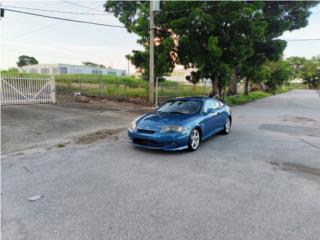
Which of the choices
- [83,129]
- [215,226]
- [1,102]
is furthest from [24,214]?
[1,102]

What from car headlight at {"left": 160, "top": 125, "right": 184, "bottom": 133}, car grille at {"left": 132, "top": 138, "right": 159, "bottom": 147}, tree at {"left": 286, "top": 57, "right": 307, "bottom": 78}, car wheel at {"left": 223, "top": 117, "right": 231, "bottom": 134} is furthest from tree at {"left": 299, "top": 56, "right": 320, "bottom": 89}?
car grille at {"left": 132, "top": 138, "right": 159, "bottom": 147}

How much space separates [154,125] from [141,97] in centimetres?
1463

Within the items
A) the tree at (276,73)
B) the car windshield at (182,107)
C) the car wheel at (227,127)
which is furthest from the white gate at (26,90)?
the tree at (276,73)

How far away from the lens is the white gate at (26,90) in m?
13.1

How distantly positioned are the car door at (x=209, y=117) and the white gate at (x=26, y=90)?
10.5 m

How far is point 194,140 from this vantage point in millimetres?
6336

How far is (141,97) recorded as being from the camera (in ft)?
67.2

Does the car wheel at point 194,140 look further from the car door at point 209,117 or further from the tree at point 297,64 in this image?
the tree at point 297,64

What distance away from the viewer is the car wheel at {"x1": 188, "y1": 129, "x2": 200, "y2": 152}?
6172 millimetres

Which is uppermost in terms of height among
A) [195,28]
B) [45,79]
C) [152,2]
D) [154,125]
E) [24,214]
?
[152,2]

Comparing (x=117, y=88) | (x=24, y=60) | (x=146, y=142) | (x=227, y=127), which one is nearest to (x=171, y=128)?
(x=146, y=142)

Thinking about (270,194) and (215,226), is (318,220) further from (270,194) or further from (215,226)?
(215,226)

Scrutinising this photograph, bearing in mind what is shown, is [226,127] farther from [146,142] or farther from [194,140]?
[146,142]

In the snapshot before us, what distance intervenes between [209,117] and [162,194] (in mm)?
3728
